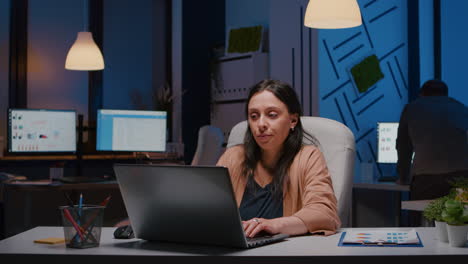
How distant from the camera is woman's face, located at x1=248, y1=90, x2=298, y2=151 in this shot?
6.99 feet

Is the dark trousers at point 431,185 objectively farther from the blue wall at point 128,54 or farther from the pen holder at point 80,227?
the blue wall at point 128,54

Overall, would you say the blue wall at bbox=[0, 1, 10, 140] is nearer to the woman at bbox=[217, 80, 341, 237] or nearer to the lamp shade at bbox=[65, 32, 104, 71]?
the lamp shade at bbox=[65, 32, 104, 71]

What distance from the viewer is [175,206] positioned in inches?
58.2

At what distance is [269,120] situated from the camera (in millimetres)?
2168

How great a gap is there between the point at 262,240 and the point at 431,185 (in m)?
2.60

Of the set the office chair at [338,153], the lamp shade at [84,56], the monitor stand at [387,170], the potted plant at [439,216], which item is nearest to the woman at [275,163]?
the office chair at [338,153]

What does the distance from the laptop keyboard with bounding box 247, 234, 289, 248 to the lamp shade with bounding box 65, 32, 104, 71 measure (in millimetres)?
3377

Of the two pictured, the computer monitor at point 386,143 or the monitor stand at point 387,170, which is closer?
the computer monitor at point 386,143

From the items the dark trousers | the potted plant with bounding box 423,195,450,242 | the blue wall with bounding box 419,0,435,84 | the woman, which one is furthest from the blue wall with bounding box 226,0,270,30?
the potted plant with bounding box 423,195,450,242

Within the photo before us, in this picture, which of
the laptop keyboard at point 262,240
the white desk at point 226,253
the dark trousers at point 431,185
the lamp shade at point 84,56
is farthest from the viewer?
the lamp shade at point 84,56

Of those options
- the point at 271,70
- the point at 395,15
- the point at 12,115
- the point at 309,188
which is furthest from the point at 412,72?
the point at 309,188

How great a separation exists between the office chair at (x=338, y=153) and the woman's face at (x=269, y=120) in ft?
0.55

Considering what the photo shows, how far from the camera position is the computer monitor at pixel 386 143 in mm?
5109

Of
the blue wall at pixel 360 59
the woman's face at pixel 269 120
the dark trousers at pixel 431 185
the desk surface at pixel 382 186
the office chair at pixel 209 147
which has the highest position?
the blue wall at pixel 360 59
